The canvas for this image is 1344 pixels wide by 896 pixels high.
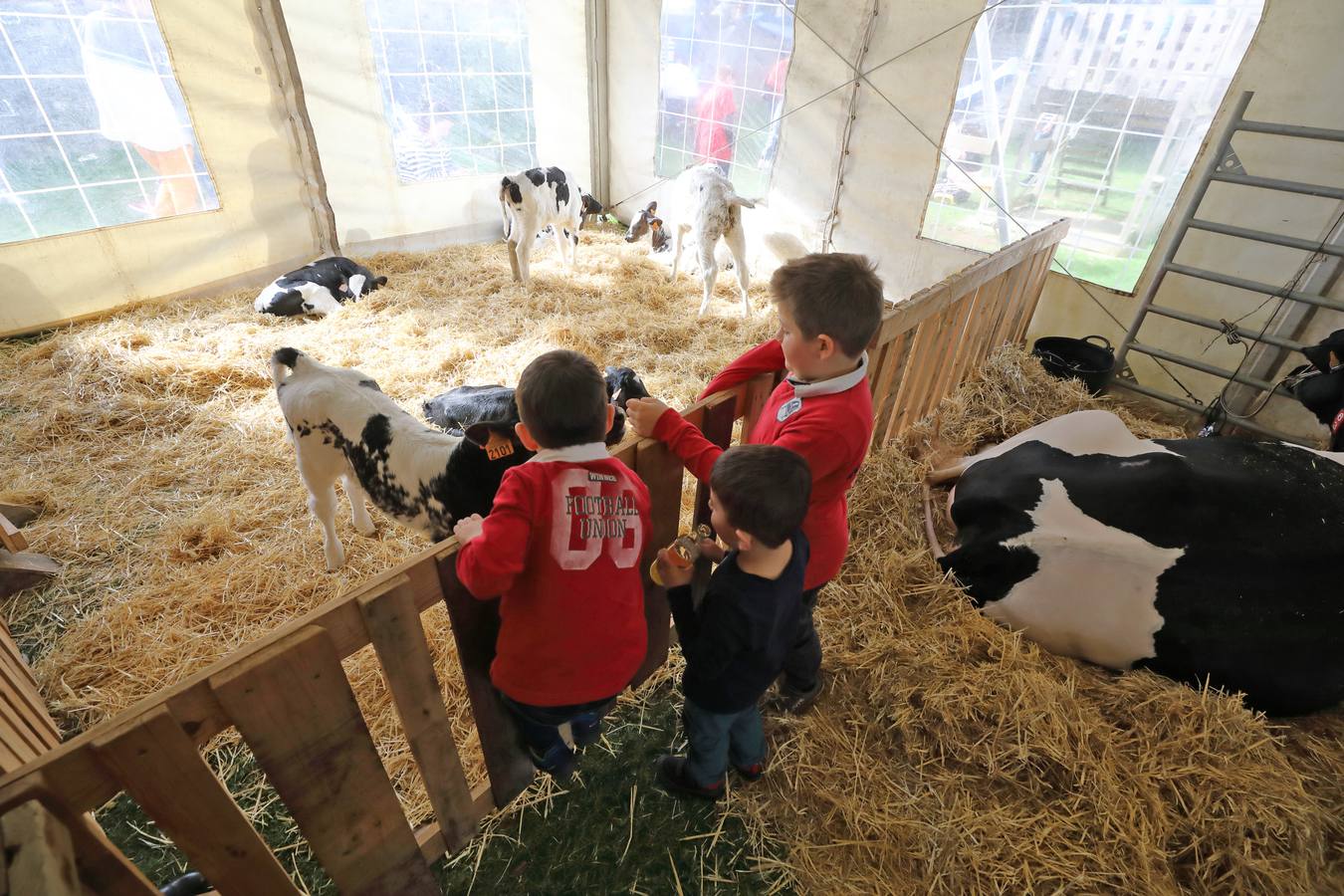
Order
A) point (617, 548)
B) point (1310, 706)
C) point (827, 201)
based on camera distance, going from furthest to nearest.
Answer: point (827, 201) < point (1310, 706) < point (617, 548)

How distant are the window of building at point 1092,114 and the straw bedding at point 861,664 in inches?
Answer: 73.1

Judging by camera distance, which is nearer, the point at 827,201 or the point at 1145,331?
the point at 1145,331

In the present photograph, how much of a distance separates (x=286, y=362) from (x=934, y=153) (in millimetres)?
5924

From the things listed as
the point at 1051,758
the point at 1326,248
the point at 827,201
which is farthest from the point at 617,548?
the point at 827,201

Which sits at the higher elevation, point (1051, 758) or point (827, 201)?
point (827, 201)

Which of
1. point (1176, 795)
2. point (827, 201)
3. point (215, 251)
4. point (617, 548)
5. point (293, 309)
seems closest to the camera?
point (617, 548)

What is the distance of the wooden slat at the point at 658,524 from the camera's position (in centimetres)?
187

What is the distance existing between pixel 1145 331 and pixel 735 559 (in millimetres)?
5219

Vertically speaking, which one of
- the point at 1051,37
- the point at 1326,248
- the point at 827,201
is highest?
the point at 1051,37

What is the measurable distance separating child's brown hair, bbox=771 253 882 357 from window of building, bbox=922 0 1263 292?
4.81 meters

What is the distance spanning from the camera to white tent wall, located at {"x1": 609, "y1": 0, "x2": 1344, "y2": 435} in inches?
157

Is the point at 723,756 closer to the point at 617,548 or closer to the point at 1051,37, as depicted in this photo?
the point at 617,548

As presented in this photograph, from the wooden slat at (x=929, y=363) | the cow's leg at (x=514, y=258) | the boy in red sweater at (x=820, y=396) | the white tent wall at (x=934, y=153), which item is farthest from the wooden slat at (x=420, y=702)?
the cow's leg at (x=514, y=258)

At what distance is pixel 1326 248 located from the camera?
12.2 feet
